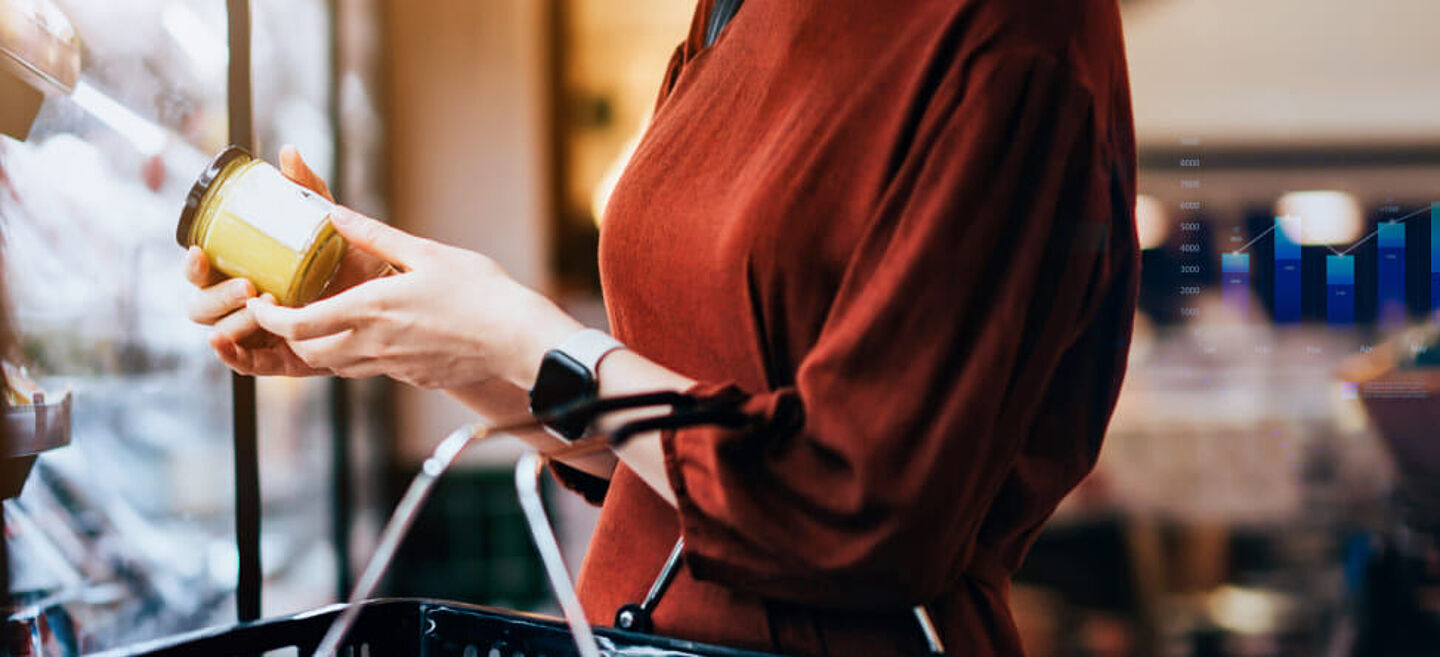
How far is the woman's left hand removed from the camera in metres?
0.53

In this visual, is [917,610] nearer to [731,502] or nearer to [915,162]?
[731,502]

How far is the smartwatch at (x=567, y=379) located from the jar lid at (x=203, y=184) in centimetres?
25

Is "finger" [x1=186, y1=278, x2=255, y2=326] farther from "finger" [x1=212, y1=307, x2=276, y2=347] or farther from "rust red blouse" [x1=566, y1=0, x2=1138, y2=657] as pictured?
"rust red blouse" [x1=566, y1=0, x2=1138, y2=657]

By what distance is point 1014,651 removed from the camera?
60 cm

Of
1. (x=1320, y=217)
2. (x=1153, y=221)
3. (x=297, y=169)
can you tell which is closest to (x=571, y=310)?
(x=1153, y=221)

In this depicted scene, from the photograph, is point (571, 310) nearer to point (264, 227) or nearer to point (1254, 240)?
point (1254, 240)

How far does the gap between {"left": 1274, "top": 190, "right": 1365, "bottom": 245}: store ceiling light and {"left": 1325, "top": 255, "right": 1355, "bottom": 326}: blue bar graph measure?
0.11 ft

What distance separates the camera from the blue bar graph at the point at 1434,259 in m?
1.67

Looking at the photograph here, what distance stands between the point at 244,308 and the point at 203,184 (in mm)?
77

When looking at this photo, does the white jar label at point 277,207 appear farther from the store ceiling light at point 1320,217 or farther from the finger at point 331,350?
the store ceiling light at point 1320,217

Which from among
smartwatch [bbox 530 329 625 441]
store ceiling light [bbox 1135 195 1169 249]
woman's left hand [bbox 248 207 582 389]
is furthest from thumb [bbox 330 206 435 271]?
store ceiling light [bbox 1135 195 1169 249]

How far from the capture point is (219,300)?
0.62 metres

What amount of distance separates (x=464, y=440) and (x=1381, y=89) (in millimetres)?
2395

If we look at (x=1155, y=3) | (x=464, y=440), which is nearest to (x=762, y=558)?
(x=464, y=440)
